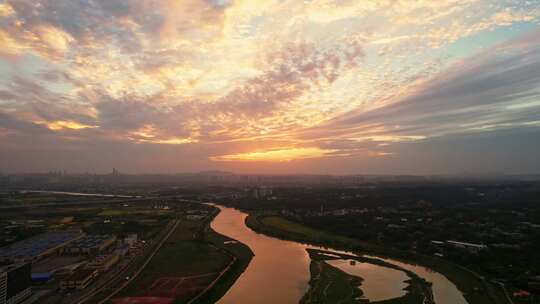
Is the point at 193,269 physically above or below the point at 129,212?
below

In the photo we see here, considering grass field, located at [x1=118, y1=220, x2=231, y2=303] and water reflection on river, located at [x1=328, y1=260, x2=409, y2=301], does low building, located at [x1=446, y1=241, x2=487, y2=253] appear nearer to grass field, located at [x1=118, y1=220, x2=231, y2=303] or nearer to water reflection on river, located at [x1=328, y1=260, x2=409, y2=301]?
water reflection on river, located at [x1=328, y1=260, x2=409, y2=301]

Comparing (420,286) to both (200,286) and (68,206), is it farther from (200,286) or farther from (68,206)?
(68,206)

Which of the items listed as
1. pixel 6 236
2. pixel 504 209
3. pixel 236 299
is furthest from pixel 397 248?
pixel 6 236

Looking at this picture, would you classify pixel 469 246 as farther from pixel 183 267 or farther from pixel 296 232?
pixel 183 267

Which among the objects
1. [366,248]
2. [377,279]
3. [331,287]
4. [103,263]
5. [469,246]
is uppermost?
[103,263]

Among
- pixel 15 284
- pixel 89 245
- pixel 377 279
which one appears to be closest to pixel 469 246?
pixel 377 279

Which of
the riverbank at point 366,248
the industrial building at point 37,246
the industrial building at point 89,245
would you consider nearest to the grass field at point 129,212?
the riverbank at point 366,248

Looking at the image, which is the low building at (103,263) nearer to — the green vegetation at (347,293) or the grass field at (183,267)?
the grass field at (183,267)
